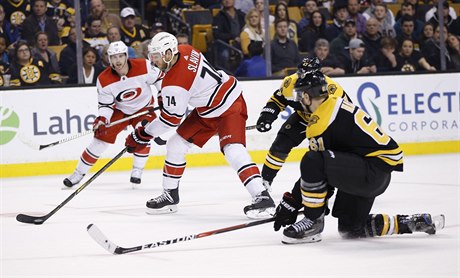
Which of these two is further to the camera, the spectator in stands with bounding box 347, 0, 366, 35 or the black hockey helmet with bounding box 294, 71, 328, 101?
the spectator in stands with bounding box 347, 0, 366, 35

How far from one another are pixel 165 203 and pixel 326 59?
13.9ft

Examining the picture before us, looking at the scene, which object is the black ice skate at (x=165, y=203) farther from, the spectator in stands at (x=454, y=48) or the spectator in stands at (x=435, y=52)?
the spectator in stands at (x=454, y=48)

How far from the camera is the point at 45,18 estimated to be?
893cm

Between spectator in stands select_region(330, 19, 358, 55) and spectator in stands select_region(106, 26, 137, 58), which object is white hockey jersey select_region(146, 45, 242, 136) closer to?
spectator in stands select_region(106, 26, 137, 58)

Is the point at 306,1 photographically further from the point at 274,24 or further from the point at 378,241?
the point at 378,241

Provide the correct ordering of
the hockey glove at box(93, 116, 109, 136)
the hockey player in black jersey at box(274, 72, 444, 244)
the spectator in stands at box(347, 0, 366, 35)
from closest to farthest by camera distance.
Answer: the hockey player in black jersey at box(274, 72, 444, 244), the hockey glove at box(93, 116, 109, 136), the spectator in stands at box(347, 0, 366, 35)

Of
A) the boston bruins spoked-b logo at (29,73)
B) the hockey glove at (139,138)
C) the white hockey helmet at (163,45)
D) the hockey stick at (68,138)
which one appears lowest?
the hockey stick at (68,138)

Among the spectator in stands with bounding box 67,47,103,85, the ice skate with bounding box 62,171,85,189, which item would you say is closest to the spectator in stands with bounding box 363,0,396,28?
the spectator in stands with bounding box 67,47,103,85

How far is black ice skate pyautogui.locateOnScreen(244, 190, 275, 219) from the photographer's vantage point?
5.52 metres

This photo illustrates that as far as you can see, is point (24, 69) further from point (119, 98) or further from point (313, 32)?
point (313, 32)

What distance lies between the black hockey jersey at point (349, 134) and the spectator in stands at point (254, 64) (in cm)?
504

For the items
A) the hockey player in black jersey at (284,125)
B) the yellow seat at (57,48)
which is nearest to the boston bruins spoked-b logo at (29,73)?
the yellow seat at (57,48)

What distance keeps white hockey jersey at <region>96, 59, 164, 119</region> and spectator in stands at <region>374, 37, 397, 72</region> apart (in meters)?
3.10

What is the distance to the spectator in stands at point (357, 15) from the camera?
10141mm
